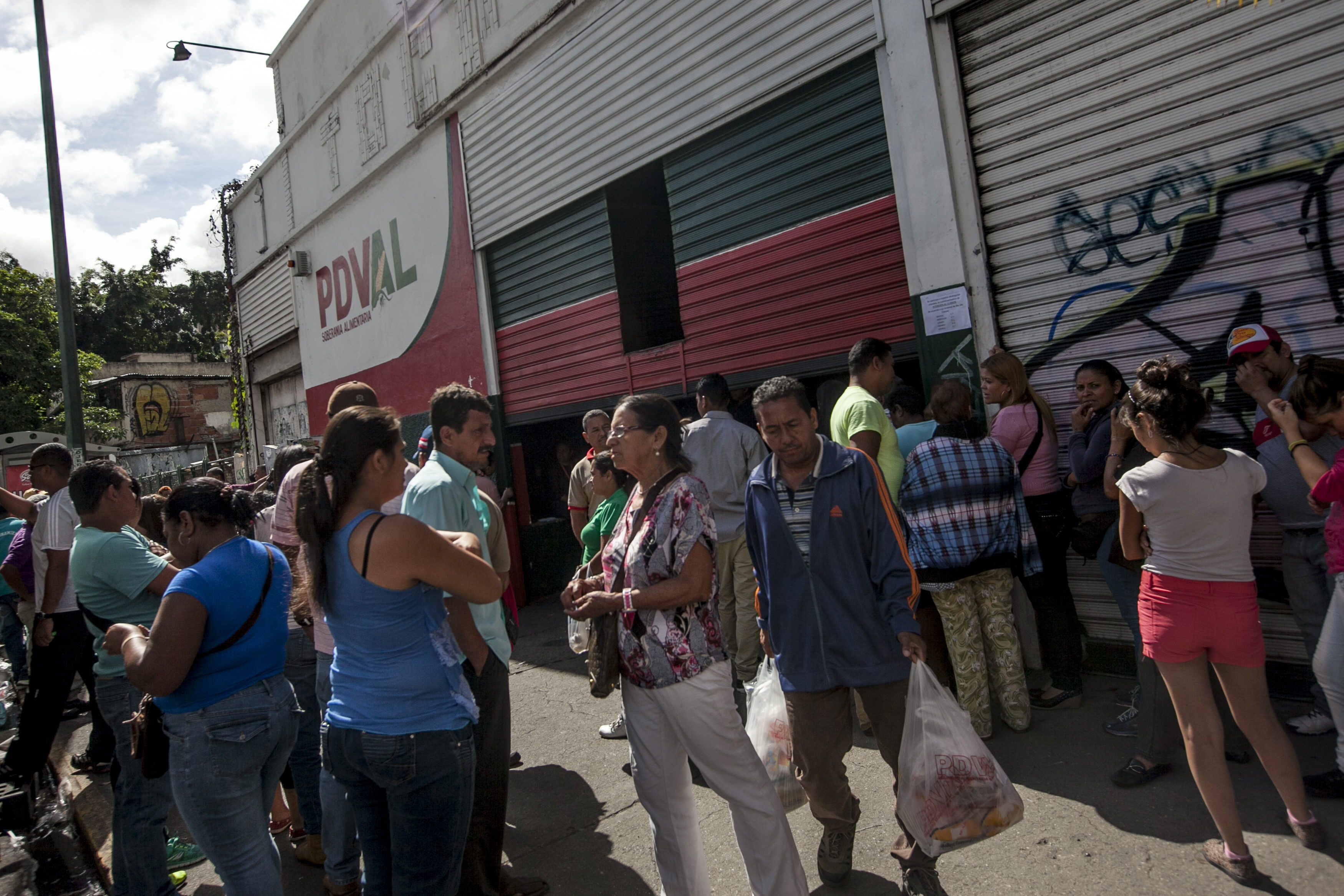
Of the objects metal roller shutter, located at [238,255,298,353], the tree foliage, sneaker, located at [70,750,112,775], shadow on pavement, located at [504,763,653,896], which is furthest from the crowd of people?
the tree foliage

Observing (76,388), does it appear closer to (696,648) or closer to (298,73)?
(298,73)

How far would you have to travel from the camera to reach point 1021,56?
4.72 metres

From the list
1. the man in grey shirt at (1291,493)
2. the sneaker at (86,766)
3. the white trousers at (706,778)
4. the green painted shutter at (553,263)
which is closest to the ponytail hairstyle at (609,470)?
the white trousers at (706,778)

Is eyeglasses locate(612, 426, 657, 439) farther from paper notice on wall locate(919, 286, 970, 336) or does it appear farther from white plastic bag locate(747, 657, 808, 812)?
paper notice on wall locate(919, 286, 970, 336)

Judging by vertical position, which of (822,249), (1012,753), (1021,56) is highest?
(1021,56)

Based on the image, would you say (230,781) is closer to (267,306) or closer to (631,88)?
(631,88)

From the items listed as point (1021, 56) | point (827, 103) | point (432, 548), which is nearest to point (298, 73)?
point (827, 103)

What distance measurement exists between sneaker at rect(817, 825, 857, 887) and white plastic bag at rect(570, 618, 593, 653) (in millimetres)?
1178

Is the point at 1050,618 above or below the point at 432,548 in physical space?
below

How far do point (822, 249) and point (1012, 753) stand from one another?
3.53m

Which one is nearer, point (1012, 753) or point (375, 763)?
point (375, 763)

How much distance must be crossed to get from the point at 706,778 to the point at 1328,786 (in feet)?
8.24

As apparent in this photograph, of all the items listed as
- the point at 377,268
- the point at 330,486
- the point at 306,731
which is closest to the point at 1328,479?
the point at 330,486

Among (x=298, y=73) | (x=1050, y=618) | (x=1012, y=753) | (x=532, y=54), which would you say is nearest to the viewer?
(x=1012, y=753)
